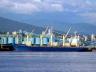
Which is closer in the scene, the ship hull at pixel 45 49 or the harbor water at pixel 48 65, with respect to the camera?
the harbor water at pixel 48 65

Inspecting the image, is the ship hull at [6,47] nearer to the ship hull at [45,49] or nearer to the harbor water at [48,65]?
the ship hull at [45,49]

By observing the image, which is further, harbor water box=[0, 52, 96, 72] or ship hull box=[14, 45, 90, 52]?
ship hull box=[14, 45, 90, 52]

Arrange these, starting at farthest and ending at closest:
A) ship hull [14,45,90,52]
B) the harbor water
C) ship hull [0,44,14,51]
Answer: ship hull [14,45,90,52] < ship hull [0,44,14,51] < the harbor water

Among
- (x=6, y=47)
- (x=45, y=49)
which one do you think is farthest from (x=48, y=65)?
(x=6, y=47)

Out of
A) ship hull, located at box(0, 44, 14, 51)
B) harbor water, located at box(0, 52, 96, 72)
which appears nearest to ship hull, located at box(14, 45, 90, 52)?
ship hull, located at box(0, 44, 14, 51)

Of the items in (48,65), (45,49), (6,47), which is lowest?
(48,65)

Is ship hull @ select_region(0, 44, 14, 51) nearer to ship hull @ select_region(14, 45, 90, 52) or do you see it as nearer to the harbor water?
ship hull @ select_region(14, 45, 90, 52)

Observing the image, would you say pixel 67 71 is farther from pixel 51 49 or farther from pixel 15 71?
pixel 51 49

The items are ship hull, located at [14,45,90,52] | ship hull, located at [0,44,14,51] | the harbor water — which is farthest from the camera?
ship hull, located at [14,45,90,52]

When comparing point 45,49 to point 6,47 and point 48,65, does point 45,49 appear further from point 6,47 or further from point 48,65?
point 48,65

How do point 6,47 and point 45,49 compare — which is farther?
point 6,47

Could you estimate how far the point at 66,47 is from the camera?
19700 cm

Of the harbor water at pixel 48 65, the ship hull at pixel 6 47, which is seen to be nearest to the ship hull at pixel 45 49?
the ship hull at pixel 6 47

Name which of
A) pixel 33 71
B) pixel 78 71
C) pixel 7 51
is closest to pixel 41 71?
pixel 33 71
